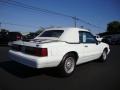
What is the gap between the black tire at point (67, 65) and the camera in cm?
481

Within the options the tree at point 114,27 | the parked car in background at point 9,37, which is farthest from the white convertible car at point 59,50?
the tree at point 114,27

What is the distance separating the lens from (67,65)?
5.09 meters

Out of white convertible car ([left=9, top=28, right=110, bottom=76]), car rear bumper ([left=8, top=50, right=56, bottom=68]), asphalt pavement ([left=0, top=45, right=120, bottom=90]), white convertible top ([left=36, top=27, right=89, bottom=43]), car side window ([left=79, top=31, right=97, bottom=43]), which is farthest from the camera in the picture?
car side window ([left=79, top=31, right=97, bottom=43])

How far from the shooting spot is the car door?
18.7 ft

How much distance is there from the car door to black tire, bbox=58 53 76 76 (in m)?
0.72

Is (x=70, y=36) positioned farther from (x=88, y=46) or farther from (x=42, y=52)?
(x=42, y=52)

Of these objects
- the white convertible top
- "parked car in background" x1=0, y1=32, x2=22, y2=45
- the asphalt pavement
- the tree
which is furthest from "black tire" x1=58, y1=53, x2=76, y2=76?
the tree

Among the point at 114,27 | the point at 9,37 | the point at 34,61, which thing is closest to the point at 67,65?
the point at 34,61

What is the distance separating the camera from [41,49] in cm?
429

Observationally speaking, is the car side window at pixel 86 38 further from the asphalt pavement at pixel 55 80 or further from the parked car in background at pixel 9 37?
the parked car in background at pixel 9 37

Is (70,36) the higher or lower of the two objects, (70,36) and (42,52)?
the higher

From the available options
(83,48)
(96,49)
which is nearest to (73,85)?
(83,48)

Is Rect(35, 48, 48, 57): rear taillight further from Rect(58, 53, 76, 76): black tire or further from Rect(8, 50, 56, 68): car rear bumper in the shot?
Rect(58, 53, 76, 76): black tire

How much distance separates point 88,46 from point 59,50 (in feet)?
5.48
